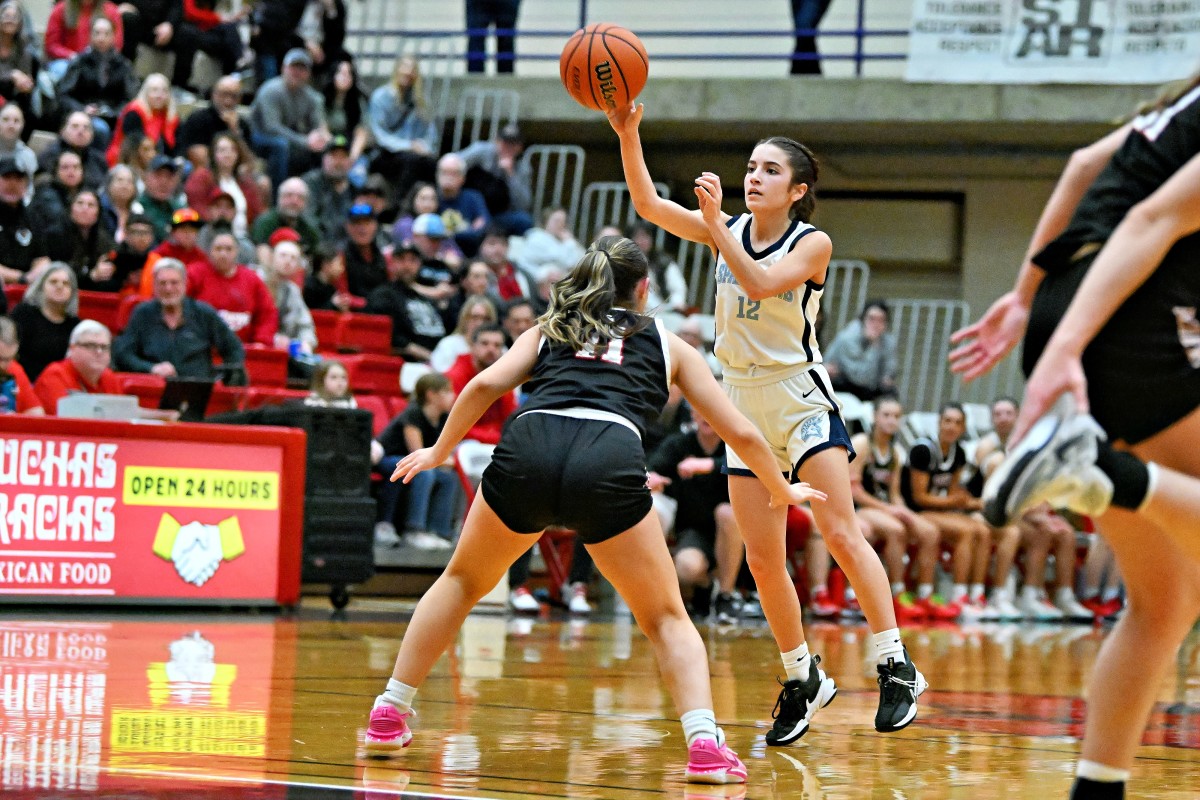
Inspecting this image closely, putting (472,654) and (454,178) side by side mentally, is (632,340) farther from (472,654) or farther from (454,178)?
(454,178)

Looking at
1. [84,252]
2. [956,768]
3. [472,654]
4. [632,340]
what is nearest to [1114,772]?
[956,768]

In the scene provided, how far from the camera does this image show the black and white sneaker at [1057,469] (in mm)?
3076

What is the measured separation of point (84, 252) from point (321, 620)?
14.0 ft

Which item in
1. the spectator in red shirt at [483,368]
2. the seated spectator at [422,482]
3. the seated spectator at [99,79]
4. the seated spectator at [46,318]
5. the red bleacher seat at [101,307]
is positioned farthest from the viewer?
the seated spectator at [99,79]

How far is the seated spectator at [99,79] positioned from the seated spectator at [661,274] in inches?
199

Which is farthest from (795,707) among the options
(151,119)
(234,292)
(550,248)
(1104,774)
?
(550,248)

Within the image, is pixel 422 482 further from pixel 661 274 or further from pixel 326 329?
pixel 661 274

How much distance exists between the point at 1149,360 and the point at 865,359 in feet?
39.3

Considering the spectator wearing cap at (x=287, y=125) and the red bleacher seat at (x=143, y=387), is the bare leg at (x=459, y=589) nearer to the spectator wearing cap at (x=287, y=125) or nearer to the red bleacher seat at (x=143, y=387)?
the red bleacher seat at (x=143, y=387)

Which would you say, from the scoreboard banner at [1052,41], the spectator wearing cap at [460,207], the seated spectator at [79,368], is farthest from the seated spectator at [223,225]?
the scoreboard banner at [1052,41]

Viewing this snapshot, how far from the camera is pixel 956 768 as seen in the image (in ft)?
15.6

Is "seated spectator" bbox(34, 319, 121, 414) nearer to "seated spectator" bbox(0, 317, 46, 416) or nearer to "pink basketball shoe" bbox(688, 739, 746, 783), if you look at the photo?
"seated spectator" bbox(0, 317, 46, 416)

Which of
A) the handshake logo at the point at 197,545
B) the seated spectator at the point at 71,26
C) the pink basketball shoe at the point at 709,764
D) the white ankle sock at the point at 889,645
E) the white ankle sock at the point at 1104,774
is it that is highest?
the seated spectator at the point at 71,26

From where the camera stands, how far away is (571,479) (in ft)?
14.5
